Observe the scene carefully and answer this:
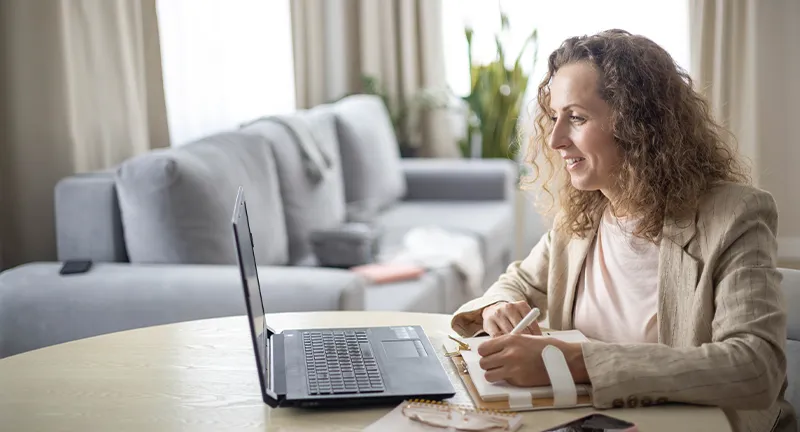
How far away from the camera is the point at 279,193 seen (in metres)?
3.24

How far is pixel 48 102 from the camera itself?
9.09 feet

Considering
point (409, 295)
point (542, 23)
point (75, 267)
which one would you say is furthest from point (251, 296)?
point (542, 23)

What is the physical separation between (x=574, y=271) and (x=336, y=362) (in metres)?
0.50

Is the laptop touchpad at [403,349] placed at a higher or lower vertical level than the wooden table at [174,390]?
higher

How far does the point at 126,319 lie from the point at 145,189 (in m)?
0.40

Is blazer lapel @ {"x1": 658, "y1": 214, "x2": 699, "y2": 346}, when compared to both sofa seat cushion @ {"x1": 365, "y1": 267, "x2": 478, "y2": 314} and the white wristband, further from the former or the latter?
sofa seat cushion @ {"x1": 365, "y1": 267, "x2": 478, "y2": 314}

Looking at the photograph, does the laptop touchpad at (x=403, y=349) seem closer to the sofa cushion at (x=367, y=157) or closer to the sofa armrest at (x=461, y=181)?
the sofa cushion at (x=367, y=157)

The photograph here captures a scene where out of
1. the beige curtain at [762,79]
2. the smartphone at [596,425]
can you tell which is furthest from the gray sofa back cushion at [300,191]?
the beige curtain at [762,79]

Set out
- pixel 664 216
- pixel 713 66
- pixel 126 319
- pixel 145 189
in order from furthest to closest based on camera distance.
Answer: pixel 713 66
pixel 145 189
pixel 126 319
pixel 664 216

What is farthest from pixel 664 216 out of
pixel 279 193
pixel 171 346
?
pixel 279 193

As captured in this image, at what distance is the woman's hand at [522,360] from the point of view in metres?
1.25

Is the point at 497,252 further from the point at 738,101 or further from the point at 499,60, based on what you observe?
the point at 738,101

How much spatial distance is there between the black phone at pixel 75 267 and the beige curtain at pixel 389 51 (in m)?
2.90

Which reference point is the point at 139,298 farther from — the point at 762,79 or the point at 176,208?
the point at 762,79
